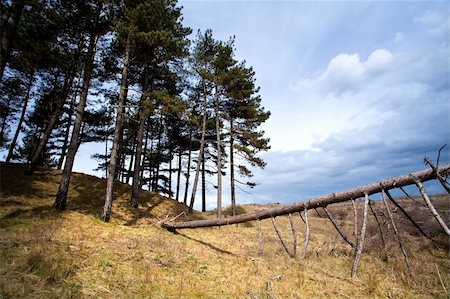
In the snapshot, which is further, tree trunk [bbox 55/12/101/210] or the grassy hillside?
tree trunk [bbox 55/12/101/210]

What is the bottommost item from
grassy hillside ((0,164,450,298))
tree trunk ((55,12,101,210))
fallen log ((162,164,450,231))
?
grassy hillside ((0,164,450,298))

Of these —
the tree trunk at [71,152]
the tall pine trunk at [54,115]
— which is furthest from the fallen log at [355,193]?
the tall pine trunk at [54,115]

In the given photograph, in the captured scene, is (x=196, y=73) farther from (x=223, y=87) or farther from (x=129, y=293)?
(x=129, y=293)

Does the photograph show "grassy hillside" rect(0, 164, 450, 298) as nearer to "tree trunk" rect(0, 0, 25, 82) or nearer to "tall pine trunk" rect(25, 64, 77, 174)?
"tree trunk" rect(0, 0, 25, 82)

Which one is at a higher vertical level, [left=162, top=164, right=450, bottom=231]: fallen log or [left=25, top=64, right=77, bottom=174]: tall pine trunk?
[left=25, top=64, right=77, bottom=174]: tall pine trunk

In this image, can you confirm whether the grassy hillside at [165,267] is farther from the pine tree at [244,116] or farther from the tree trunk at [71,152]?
the pine tree at [244,116]

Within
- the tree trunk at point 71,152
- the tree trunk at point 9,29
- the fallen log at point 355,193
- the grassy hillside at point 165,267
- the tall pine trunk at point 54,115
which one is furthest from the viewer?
the tall pine trunk at point 54,115

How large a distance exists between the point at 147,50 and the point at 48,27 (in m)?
5.39

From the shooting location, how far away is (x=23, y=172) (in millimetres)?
19453

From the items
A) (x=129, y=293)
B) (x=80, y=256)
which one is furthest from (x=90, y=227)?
(x=129, y=293)

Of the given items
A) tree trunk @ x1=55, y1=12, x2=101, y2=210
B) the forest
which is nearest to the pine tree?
the forest

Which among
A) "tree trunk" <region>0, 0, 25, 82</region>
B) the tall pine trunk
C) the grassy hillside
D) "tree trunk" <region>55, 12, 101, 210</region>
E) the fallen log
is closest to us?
the grassy hillside

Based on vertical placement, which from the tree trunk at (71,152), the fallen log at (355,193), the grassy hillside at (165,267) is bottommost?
the grassy hillside at (165,267)

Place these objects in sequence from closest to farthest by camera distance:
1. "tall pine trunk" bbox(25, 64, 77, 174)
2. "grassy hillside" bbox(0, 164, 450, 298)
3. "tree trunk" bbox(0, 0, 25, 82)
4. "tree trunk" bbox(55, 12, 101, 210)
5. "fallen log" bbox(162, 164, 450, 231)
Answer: "grassy hillside" bbox(0, 164, 450, 298)
"fallen log" bbox(162, 164, 450, 231)
"tree trunk" bbox(0, 0, 25, 82)
"tree trunk" bbox(55, 12, 101, 210)
"tall pine trunk" bbox(25, 64, 77, 174)
